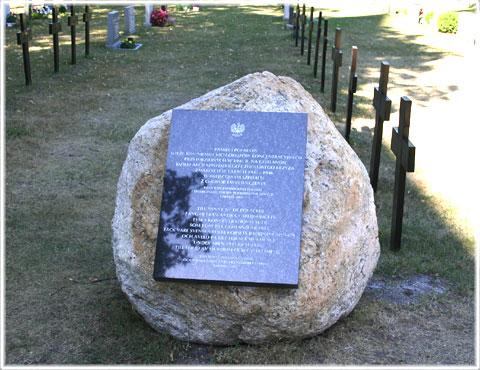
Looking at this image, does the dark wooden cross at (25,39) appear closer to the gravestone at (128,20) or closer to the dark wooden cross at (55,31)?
the dark wooden cross at (55,31)

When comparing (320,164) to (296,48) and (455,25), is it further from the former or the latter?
(455,25)

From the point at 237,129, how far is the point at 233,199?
0.47 m

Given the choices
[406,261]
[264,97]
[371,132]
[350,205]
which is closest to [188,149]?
[264,97]

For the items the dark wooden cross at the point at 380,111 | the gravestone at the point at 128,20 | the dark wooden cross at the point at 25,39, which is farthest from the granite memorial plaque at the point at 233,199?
the gravestone at the point at 128,20

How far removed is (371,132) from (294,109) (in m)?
5.01

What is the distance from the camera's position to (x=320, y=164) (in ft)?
11.9

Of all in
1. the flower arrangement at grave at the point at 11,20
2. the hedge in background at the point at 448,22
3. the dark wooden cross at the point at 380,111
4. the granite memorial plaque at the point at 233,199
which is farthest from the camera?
the hedge in background at the point at 448,22

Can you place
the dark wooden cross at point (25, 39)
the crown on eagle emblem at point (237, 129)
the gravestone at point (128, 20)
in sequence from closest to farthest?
1. the crown on eagle emblem at point (237, 129)
2. the dark wooden cross at point (25, 39)
3. the gravestone at point (128, 20)

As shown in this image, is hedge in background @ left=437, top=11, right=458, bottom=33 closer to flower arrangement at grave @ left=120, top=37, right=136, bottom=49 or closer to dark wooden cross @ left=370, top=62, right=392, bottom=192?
flower arrangement at grave @ left=120, top=37, right=136, bottom=49

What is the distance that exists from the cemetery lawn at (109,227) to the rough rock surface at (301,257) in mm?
174

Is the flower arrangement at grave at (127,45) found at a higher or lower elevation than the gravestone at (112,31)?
lower

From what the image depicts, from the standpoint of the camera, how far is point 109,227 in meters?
5.56

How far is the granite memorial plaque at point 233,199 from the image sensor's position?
3453 mm

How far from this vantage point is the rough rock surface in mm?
3498
